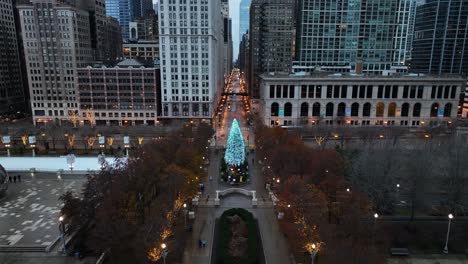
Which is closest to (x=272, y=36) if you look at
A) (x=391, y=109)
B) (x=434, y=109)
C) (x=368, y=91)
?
(x=368, y=91)

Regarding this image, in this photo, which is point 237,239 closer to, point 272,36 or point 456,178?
point 456,178

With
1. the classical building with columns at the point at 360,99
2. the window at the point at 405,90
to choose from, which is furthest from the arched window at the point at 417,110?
the window at the point at 405,90

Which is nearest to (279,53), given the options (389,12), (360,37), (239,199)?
(360,37)

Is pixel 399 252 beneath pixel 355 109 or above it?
beneath

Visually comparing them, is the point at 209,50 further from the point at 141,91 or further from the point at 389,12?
the point at 389,12

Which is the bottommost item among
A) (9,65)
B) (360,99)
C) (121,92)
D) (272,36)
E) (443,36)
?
(360,99)

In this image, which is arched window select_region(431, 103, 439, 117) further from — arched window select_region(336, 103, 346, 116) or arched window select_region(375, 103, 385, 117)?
arched window select_region(336, 103, 346, 116)
